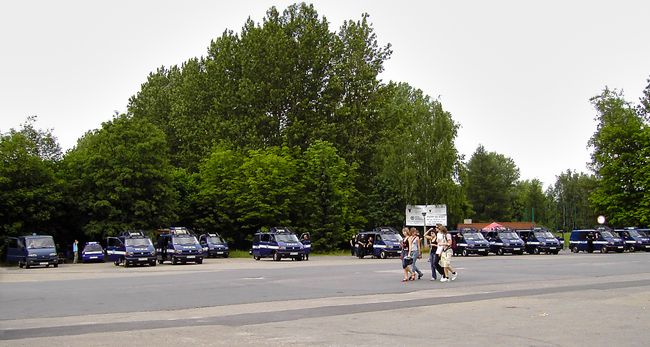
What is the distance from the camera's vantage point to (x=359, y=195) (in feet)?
237

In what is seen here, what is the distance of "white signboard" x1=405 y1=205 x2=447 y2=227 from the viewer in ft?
206

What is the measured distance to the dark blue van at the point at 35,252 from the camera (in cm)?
4527

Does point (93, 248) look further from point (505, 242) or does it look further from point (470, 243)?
point (505, 242)

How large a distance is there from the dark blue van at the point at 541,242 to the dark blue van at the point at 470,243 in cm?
A: 442

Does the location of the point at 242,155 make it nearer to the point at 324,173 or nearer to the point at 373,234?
the point at 324,173

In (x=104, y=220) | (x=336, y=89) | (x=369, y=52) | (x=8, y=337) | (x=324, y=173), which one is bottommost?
(x=8, y=337)

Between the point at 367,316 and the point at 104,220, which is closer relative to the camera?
the point at 367,316

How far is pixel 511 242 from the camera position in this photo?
181ft

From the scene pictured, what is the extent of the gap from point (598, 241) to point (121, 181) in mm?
38761

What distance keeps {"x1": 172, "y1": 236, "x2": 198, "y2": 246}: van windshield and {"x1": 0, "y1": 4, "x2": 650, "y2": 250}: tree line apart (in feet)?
35.6

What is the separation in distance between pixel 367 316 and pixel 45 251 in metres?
36.5

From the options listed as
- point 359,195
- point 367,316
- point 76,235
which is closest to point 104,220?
point 76,235

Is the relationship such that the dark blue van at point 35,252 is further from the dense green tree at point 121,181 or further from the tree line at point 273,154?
the dense green tree at point 121,181

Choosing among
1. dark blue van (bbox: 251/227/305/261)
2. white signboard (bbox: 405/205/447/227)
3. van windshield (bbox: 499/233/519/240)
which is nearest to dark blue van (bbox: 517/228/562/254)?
van windshield (bbox: 499/233/519/240)
